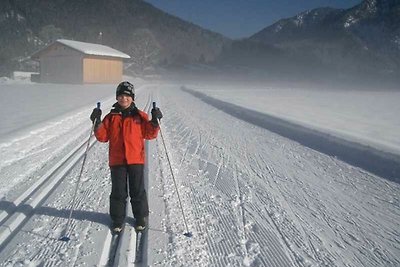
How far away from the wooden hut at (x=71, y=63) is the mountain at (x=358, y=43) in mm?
77486

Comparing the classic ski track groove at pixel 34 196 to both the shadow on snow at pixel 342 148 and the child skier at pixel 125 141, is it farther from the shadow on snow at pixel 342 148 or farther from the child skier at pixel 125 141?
the shadow on snow at pixel 342 148

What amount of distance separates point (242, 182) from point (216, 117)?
325 inches

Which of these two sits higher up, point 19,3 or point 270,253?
point 19,3

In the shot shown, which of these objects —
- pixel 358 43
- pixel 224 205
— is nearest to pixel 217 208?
pixel 224 205

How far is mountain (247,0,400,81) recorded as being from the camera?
110 meters

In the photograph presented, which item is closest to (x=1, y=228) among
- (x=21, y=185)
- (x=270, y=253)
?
(x=21, y=185)

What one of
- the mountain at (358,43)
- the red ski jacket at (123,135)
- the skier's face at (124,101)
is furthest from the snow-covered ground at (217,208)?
the mountain at (358,43)

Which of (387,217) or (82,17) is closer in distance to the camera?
(387,217)

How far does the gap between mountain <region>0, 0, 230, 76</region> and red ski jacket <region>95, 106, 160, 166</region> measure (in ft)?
190

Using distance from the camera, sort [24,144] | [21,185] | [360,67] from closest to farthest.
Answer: [21,185]
[24,144]
[360,67]

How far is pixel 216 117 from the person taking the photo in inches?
540

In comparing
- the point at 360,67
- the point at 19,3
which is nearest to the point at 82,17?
the point at 19,3

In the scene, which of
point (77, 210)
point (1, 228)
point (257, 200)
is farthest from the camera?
point (257, 200)

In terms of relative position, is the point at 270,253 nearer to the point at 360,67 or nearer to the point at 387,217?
the point at 387,217
